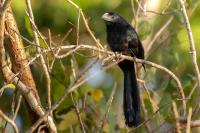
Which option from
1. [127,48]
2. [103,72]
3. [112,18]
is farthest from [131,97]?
[103,72]

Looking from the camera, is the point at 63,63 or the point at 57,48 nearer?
the point at 57,48

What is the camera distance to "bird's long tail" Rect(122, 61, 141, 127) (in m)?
3.88

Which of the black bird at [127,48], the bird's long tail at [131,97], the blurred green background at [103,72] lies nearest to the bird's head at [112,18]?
the black bird at [127,48]

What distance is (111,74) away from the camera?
5.22m

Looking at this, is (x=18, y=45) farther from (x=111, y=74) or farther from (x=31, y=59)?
(x=111, y=74)

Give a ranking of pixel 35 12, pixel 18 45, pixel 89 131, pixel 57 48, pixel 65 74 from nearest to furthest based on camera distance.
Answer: pixel 57 48, pixel 18 45, pixel 65 74, pixel 89 131, pixel 35 12

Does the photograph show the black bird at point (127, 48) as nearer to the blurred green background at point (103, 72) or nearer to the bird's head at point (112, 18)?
the bird's head at point (112, 18)

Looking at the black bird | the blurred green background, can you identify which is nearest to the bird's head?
the black bird

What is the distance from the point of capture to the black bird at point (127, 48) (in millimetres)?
4066

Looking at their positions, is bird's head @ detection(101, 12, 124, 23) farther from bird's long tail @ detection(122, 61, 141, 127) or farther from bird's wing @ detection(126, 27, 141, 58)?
bird's long tail @ detection(122, 61, 141, 127)

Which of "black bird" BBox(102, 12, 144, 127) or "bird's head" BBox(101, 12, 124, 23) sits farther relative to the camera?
"bird's head" BBox(101, 12, 124, 23)

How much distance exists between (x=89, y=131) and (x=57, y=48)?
158 cm

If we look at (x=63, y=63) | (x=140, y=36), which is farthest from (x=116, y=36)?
(x=63, y=63)

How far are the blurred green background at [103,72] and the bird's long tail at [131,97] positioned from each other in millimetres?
94
